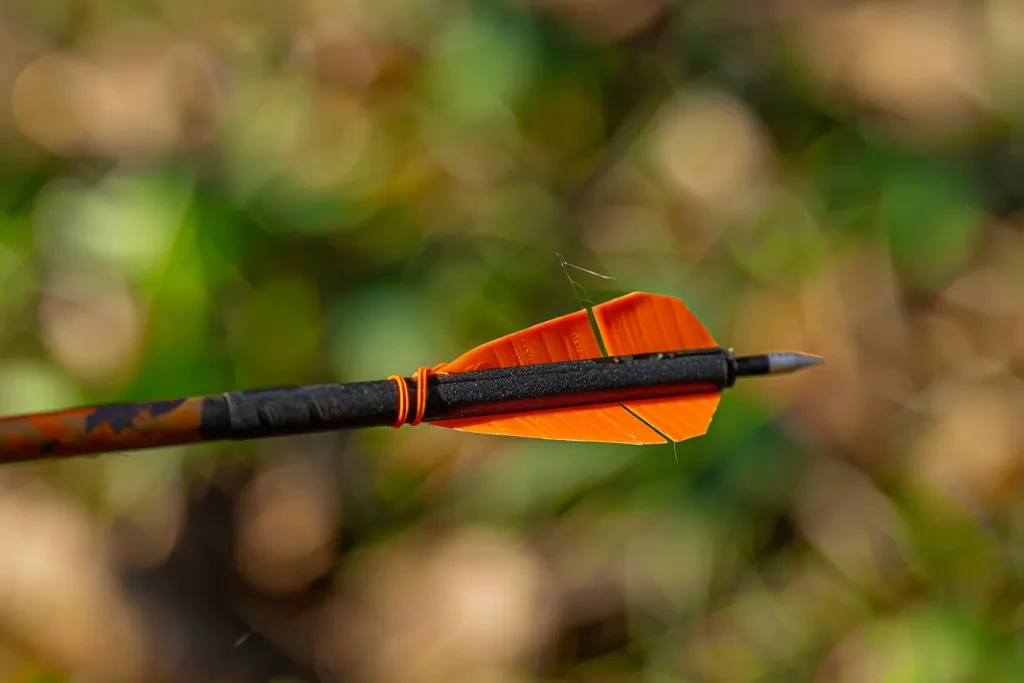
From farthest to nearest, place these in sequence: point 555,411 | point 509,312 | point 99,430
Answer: point 509,312 → point 555,411 → point 99,430

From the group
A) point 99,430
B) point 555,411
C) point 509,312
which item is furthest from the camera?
point 509,312

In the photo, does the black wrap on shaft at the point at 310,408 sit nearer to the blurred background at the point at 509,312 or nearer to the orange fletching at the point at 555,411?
the orange fletching at the point at 555,411

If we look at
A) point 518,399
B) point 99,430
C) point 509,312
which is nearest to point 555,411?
point 518,399

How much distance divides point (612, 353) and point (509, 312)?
1.38 ft

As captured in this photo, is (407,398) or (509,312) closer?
(407,398)

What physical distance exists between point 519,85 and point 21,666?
0.84m

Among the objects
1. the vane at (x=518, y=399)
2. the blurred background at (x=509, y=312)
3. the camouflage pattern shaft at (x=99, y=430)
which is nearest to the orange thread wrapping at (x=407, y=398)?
the vane at (x=518, y=399)

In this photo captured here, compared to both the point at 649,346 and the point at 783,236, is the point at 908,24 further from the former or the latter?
the point at 649,346

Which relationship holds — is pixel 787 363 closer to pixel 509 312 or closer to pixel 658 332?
pixel 658 332

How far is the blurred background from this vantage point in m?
0.93

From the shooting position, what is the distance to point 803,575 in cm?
105

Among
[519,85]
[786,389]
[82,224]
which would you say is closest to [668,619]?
[786,389]

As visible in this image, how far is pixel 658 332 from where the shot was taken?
2.00ft

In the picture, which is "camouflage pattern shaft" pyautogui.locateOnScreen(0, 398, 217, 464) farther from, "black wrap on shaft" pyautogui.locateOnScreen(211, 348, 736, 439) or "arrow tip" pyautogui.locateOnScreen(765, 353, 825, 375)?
"arrow tip" pyautogui.locateOnScreen(765, 353, 825, 375)
